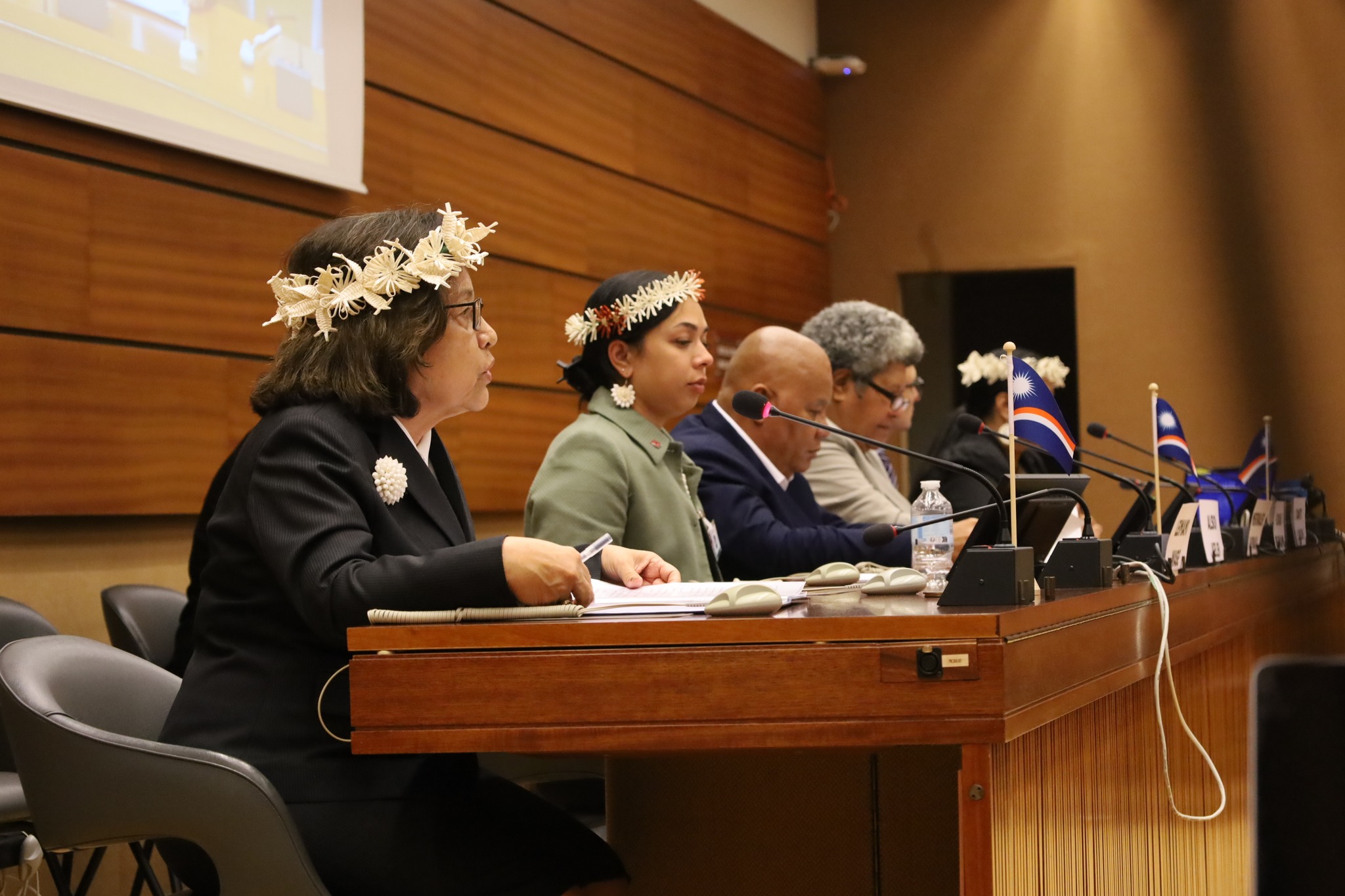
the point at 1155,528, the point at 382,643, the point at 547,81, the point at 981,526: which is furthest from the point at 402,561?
the point at 547,81

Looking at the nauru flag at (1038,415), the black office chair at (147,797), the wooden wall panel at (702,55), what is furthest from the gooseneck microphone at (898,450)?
the wooden wall panel at (702,55)

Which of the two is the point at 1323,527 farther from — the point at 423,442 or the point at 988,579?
the point at 423,442

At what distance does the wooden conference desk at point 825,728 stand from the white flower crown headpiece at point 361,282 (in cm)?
52

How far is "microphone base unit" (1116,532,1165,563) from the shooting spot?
2271 millimetres

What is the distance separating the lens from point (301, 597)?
1.45m

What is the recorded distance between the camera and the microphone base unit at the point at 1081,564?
1.81 metres

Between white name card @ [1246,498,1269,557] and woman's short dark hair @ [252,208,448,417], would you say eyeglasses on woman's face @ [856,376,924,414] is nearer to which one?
white name card @ [1246,498,1269,557]

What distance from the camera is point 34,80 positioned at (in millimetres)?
3012

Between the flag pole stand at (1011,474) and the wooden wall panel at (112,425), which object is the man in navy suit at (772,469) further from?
the wooden wall panel at (112,425)

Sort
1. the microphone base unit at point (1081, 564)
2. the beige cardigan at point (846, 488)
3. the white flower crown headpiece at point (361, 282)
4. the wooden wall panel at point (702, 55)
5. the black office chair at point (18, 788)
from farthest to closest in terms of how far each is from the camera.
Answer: the wooden wall panel at point (702, 55)
the beige cardigan at point (846, 488)
the black office chair at point (18, 788)
the microphone base unit at point (1081, 564)
the white flower crown headpiece at point (361, 282)

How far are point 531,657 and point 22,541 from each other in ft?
7.39

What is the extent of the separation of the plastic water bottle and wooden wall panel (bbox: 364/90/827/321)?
2386 mm

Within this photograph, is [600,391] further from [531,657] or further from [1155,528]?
[531,657]

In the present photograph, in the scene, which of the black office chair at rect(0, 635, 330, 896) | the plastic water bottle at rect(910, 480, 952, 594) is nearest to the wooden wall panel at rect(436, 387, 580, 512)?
the plastic water bottle at rect(910, 480, 952, 594)
